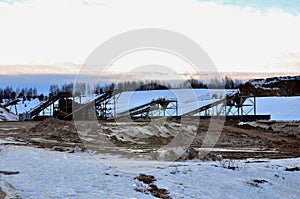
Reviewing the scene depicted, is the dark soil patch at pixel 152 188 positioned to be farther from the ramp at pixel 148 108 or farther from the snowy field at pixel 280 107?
the snowy field at pixel 280 107

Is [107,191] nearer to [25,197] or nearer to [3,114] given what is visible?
[25,197]

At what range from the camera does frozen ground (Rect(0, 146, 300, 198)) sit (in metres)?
10.1

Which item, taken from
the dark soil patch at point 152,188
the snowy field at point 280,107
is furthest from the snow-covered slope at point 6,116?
the dark soil patch at point 152,188

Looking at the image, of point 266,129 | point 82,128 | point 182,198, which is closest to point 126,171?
point 182,198

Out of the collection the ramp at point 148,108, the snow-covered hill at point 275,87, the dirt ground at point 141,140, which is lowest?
the dirt ground at point 141,140

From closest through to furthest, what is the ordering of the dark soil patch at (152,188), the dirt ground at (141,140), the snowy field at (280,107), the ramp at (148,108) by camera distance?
the dark soil patch at (152,188) → the dirt ground at (141,140) → the ramp at (148,108) → the snowy field at (280,107)

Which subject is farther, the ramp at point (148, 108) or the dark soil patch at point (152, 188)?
the ramp at point (148, 108)

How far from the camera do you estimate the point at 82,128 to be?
24.8 m

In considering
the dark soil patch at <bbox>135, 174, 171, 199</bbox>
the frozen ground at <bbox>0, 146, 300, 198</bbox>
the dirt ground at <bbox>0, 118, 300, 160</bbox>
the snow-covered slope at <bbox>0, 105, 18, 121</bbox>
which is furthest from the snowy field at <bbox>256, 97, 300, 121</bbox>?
the dark soil patch at <bbox>135, 174, 171, 199</bbox>

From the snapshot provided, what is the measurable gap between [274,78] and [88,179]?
77947 mm

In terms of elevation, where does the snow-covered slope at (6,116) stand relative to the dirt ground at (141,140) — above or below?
below

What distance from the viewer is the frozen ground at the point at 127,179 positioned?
396 inches

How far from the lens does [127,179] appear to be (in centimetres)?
1142

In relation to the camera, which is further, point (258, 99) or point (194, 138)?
point (258, 99)
